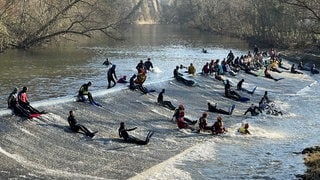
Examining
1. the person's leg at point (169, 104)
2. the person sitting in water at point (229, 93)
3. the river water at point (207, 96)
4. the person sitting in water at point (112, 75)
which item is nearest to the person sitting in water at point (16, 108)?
the river water at point (207, 96)

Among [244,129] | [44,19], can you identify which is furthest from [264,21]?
[244,129]

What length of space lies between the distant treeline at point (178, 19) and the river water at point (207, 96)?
3.11 metres

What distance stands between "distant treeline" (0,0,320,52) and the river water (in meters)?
3.11

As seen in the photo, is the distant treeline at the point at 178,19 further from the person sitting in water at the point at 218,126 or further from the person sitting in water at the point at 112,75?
the person sitting in water at the point at 218,126

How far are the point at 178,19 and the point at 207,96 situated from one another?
130 m

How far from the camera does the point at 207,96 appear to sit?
36.8 metres

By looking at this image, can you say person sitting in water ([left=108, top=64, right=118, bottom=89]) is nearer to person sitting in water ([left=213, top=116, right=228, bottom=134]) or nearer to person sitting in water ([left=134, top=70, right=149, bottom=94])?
person sitting in water ([left=134, top=70, right=149, bottom=94])

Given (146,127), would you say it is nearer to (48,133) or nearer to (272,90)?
(48,133)

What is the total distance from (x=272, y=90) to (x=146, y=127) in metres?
20.8

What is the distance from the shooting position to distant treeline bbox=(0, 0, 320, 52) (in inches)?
1827

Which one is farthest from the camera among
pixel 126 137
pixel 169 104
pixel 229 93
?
pixel 229 93

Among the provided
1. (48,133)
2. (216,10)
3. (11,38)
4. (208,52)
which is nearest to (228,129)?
(48,133)

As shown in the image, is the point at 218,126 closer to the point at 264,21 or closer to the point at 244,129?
the point at 244,129

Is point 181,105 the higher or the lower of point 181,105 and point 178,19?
the lower
